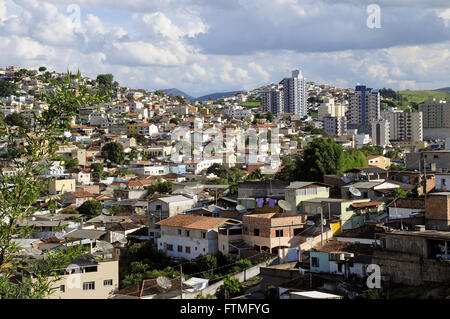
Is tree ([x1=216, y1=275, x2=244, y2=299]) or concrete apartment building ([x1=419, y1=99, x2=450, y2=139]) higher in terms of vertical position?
concrete apartment building ([x1=419, y1=99, x2=450, y2=139])

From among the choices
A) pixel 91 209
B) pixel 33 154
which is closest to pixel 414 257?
pixel 33 154

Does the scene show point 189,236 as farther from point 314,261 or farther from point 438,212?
point 438,212

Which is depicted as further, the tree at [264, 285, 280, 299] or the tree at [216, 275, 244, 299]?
the tree at [216, 275, 244, 299]

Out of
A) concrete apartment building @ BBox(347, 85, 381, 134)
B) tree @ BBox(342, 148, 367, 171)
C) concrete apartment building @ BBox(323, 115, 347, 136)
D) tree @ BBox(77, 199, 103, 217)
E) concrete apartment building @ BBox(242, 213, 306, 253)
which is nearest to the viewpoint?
concrete apartment building @ BBox(242, 213, 306, 253)

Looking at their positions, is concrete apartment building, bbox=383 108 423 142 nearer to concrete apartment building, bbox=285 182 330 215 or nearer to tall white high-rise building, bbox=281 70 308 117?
tall white high-rise building, bbox=281 70 308 117

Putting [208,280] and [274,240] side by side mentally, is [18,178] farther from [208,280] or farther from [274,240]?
[274,240]

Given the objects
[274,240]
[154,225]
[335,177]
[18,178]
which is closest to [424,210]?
[274,240]

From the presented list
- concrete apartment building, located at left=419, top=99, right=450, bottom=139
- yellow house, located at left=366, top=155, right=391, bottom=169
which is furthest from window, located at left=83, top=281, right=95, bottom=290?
concrete apartment building, located at left=419, top=99, right=450, bottom=139
